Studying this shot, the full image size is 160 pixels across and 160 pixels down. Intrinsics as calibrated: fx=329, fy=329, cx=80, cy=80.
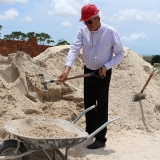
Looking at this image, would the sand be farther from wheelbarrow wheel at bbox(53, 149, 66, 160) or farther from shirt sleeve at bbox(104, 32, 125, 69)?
shirt sleeve at bbox(104, 32, 125, 69)

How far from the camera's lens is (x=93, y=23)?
4027 millimetres

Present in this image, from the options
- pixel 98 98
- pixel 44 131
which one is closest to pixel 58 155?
pixel 44 131

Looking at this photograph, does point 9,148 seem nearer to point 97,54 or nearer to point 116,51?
point 97,54

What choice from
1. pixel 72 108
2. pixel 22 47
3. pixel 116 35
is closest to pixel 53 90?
pixel 72 108

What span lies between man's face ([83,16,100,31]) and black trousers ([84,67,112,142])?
0.60 metres

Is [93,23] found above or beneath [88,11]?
beneath

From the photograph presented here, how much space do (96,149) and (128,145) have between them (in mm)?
550

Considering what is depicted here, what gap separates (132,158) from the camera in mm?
4184

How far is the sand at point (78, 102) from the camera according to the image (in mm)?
4508

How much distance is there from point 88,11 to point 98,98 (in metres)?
1.16

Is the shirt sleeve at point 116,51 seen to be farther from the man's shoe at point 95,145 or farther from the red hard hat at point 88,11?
the man's shoe at point 95,145

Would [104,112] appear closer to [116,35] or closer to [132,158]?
[132,158]

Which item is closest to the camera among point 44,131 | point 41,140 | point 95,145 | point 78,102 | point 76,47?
point 41,140

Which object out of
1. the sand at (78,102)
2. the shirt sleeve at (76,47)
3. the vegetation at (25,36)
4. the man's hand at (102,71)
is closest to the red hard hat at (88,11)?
the shirt sleeve at (76,47)
